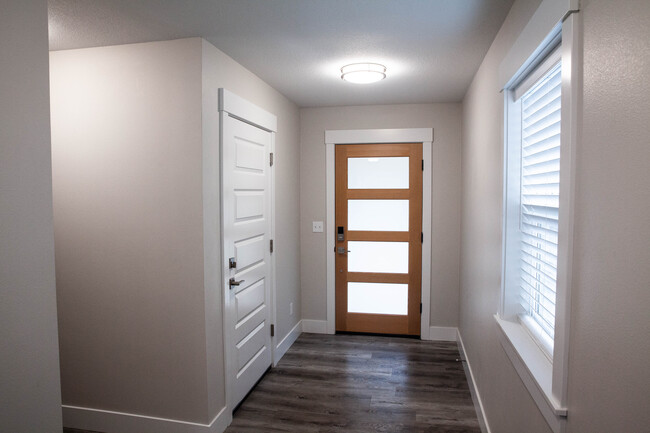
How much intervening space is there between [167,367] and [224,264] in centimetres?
70

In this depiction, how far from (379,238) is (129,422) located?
275cm

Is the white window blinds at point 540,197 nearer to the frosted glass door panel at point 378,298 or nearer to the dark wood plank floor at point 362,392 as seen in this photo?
the dark wood plank floor at point 362,392

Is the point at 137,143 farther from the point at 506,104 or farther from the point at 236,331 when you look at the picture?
the point at 506,104

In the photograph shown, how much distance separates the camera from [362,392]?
3.22 metres

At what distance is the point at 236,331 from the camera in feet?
9.66

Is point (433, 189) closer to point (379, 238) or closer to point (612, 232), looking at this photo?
point (379, 238)

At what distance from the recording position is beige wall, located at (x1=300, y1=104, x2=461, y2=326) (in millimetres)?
4281

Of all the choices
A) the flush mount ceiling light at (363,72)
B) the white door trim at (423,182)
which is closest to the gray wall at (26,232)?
the flush mount ceiling light at (363,72)

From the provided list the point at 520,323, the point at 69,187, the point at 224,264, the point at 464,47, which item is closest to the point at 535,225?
the point at 520,323

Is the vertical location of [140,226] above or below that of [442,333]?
above

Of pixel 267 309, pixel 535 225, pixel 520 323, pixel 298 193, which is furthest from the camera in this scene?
pixel 298 193

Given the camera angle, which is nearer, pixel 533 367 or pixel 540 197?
pixel 533 367

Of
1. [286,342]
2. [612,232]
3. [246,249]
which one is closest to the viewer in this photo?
[612,232]

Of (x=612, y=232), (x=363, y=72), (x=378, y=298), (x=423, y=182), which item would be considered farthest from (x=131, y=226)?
(x=423, y=182)
